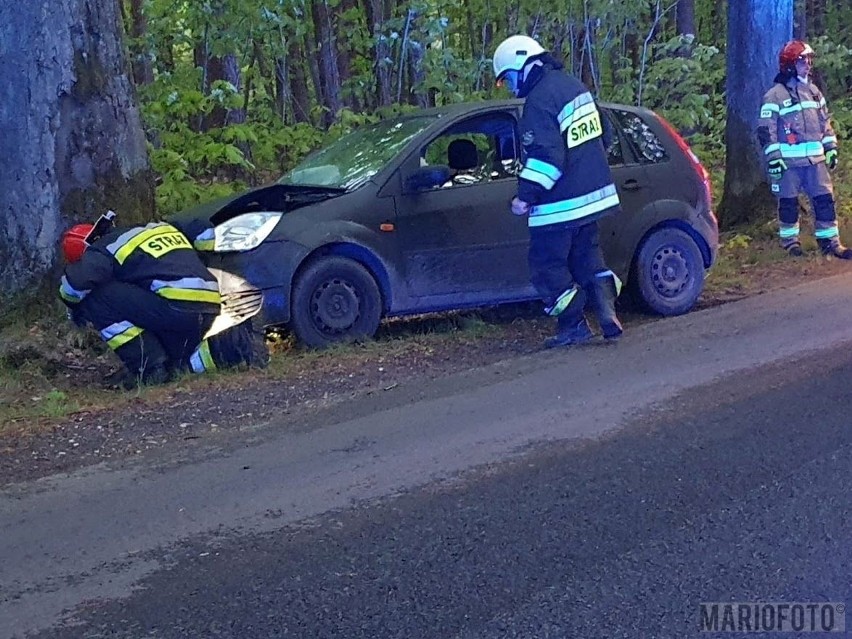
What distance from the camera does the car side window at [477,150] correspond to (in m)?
7.81

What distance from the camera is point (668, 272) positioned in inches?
327

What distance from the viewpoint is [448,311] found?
8.27m

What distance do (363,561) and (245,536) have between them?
58 centimetres

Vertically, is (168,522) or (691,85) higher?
(691,85)

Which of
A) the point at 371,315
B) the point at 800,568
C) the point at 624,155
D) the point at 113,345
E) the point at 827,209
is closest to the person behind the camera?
the point at 800,568

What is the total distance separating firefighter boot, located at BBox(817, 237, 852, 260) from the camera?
400 inches

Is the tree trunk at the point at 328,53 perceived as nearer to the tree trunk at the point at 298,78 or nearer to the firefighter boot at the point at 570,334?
the tree trunk at the point at 298,78

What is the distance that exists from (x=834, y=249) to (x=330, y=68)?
7655 mm

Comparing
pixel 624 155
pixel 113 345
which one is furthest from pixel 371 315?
pixel 624 155

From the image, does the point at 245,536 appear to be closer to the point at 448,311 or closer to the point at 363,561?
the point at 363,561

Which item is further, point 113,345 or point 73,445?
point 113,345

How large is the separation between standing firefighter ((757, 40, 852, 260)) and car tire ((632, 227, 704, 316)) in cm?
251

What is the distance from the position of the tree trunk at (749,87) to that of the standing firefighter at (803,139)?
1174mm

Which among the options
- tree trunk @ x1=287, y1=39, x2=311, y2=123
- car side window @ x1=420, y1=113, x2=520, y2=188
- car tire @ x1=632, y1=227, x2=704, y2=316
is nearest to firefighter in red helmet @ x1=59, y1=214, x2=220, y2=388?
car side window @ x1=420, y1=113, x2=520, y2=188
